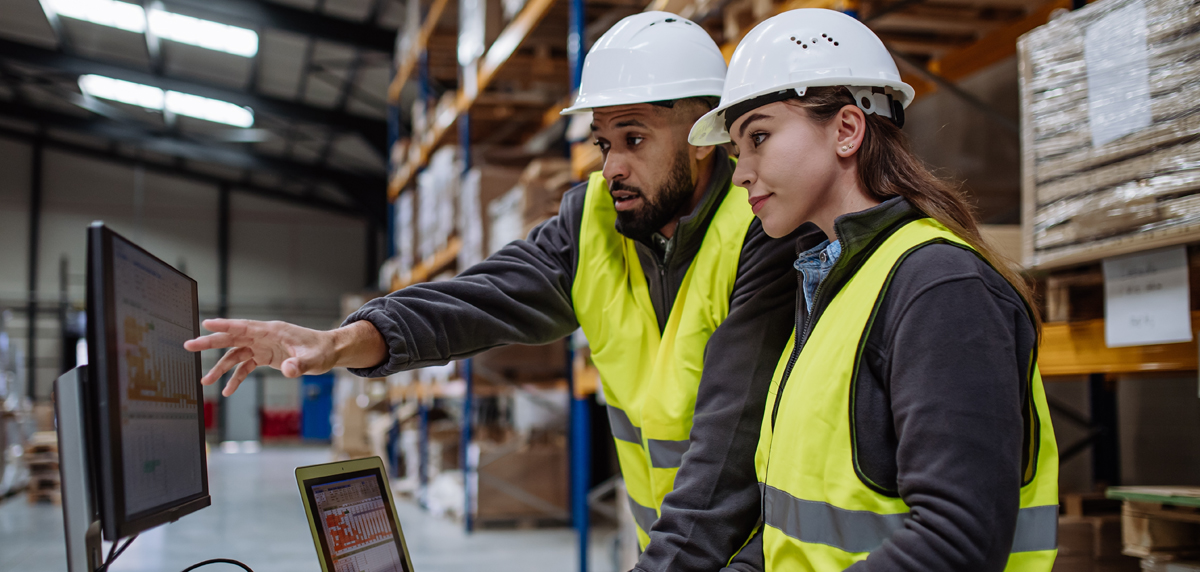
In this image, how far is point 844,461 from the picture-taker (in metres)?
1.50

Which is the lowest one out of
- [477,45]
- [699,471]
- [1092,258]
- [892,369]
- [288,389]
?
[288,389]

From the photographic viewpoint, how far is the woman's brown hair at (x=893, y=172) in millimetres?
1653

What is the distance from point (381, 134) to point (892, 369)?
17945 millimetres

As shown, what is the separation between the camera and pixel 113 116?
20141 mm

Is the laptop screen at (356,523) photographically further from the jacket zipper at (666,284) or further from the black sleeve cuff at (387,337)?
the jacket zipper at (666,284)

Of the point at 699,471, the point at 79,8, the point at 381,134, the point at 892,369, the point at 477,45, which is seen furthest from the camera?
the point at 381,134

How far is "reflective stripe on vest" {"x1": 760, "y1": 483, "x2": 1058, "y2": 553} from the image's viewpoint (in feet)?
4.81

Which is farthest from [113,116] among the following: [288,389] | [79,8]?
[288,389]

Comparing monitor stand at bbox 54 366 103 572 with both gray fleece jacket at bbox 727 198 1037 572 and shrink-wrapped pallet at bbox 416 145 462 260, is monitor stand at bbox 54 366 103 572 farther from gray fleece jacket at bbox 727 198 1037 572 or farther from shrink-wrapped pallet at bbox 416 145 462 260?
shrink-wrapped pallet at bbox 416 145 462 260

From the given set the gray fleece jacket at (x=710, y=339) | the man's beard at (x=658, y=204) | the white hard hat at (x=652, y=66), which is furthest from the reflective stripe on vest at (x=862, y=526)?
the white hard hat at (x=652, y=66)

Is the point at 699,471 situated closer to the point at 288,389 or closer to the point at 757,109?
the point at 757,109

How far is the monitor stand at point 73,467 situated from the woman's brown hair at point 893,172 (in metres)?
1.40

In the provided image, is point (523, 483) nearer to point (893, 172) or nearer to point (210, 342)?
point (210, 342)

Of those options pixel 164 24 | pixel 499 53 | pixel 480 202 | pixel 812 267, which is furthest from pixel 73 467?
pixel 164 24
